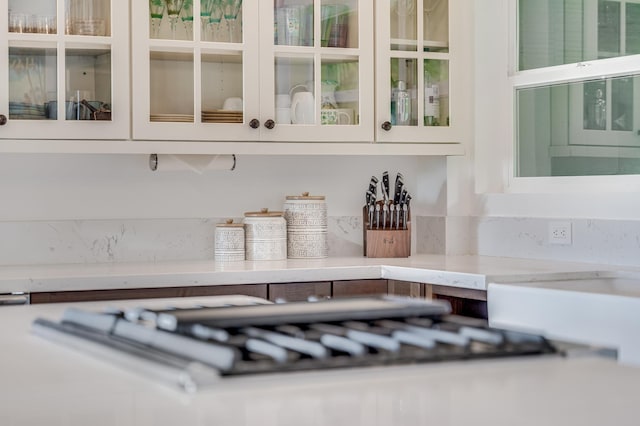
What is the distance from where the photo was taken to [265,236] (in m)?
3.72

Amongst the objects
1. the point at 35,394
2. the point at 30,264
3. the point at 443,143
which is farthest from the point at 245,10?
the point at 35,394

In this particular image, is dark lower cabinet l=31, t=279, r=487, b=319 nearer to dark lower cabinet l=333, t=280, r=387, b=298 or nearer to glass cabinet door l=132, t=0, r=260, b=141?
dark lower cabinet l=333, t=280, r=387, b=298

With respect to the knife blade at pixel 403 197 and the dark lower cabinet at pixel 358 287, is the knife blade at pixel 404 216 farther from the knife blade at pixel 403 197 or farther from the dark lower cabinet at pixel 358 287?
the dark lower cabinet at pixel 358 287

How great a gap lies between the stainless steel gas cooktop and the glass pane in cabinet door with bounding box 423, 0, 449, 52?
2.57 meters

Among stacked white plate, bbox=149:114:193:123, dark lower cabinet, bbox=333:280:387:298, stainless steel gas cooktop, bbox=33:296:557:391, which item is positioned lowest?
dark lower cabinet, bbox=333:280:387:298

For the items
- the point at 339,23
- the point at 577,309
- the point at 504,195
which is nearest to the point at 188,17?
the point at 339,23

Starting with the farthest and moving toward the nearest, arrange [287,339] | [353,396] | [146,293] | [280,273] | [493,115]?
[493,115] < [280,273] < [146,293] < [287,339] < [353,396]

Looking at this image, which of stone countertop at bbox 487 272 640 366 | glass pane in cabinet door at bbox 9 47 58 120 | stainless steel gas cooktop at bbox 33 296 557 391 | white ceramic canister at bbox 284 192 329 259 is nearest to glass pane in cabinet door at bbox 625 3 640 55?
stone countertop at bbox 487 272 640 366

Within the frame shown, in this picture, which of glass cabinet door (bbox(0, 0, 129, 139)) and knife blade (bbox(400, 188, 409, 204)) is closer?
glass cabinet door (bbox(0, 0, 129, 139))

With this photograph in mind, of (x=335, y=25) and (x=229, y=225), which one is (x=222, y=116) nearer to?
(x=229, y=225)

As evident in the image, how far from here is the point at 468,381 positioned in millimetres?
1096

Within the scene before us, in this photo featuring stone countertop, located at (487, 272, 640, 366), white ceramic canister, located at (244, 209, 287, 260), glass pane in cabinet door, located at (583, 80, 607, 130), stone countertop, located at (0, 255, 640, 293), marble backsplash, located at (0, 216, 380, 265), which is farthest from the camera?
white ceramic canister, located at (244, 209, 287, 260)

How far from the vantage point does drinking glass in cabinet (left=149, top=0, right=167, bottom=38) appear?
3477 mm

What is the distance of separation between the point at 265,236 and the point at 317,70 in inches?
27.0
